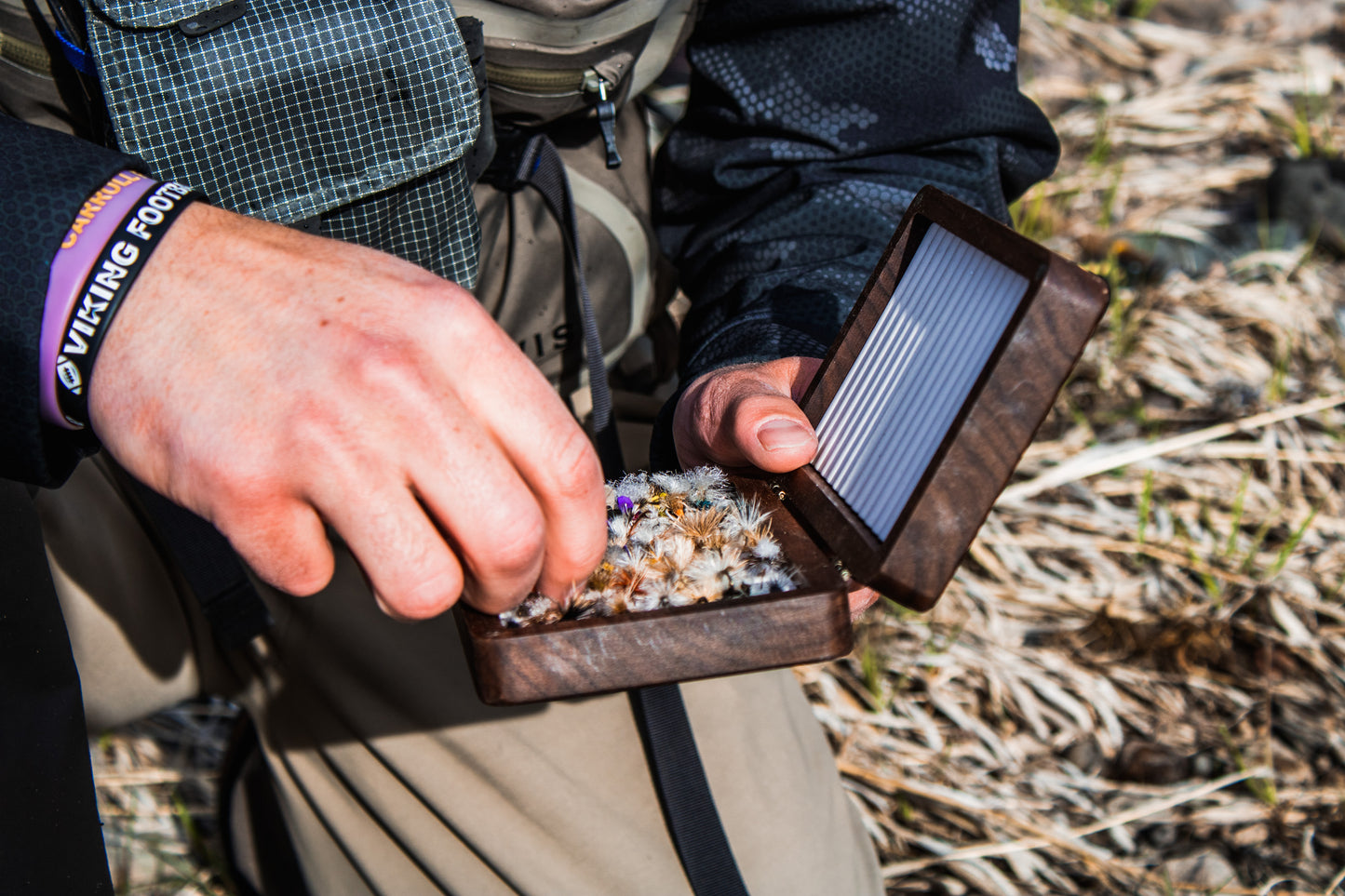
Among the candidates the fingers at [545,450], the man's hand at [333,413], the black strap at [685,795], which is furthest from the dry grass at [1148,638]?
the man's hand at [333,413]

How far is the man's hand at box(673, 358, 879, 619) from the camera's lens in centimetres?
130

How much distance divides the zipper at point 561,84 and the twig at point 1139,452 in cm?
156

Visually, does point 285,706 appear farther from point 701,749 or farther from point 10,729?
point 701,749

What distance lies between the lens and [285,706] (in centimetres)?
171

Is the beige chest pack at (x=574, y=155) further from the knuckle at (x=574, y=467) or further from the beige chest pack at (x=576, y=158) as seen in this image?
the knuckle at (x=574, y=467)

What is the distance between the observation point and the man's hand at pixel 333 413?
905 mm

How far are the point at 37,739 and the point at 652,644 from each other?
2.74 ft

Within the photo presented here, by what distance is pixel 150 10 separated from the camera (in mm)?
1320

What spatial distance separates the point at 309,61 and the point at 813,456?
2.98 feet

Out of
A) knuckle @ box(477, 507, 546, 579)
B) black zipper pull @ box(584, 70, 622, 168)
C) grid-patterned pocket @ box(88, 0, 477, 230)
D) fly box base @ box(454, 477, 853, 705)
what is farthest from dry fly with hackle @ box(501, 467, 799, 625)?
black zipper pull @ box(584, 70, 622, 168)

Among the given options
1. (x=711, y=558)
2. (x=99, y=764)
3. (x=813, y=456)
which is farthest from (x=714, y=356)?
(x=99, y=764)

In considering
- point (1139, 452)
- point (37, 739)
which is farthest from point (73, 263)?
point (1139, 452)

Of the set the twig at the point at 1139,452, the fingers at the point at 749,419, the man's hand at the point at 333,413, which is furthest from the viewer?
the twig at the point at 1139,452

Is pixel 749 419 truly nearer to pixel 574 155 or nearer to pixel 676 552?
pixel 676 552
